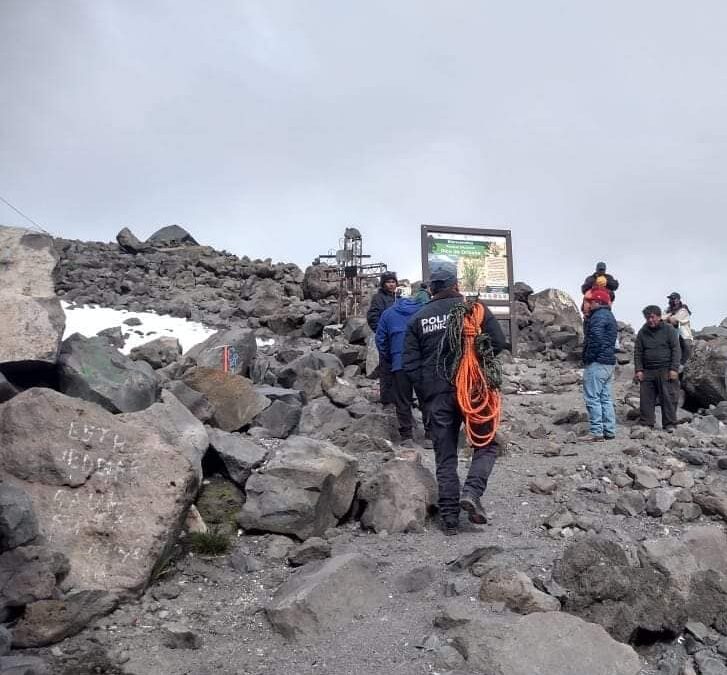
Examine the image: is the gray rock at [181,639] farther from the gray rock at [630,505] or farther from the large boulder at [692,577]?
the gray rock at [630,505]

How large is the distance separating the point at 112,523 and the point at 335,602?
4.90ft

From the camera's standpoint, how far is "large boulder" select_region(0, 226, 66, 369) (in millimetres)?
5953

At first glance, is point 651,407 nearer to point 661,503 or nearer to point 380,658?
point 661,503

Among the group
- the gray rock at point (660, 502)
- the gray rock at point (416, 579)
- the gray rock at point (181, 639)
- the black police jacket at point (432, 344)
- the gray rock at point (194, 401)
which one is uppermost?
the black police jacket at point (432, 344)

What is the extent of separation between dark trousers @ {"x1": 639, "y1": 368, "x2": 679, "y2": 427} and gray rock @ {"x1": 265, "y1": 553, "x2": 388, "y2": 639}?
5.98 meters

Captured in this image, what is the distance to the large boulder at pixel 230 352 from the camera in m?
10.6

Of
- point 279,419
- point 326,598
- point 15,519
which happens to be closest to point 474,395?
point 326,598

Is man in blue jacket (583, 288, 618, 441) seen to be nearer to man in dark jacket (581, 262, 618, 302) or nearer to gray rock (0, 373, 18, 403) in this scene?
man in dark jacket (581, 262, 618, 302)

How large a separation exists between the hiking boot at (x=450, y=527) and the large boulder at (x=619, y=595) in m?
1.18

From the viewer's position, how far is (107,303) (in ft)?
59.9

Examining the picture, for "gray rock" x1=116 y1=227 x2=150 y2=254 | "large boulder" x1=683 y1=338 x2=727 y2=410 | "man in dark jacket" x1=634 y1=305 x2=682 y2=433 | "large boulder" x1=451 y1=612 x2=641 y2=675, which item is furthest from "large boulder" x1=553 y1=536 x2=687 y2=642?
"gray rock" x1=116 y1=227 x2=150 y2=254

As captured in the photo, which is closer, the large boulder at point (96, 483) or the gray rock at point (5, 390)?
the large boulder at point (96, 483)

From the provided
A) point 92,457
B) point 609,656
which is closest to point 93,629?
point 92,457

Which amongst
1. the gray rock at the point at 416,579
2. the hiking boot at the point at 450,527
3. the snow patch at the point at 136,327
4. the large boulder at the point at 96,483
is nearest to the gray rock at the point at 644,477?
the hiking boot at the point at 450,527
